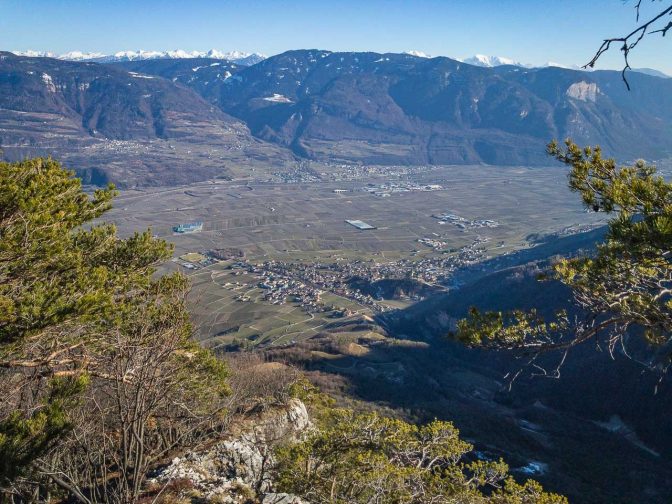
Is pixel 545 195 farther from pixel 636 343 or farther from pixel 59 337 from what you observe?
pixel 59 337

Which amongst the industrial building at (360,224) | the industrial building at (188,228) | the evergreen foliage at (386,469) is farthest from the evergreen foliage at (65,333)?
the industrial building at (360,224)

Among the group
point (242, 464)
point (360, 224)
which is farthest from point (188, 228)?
point (242, 464)

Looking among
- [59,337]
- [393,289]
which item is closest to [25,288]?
[59,337]

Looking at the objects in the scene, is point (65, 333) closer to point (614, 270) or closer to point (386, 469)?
point (386, 469)

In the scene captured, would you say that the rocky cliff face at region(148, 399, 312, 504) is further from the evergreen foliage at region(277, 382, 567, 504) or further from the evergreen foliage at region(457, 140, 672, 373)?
the evergreen foliage at region(457, 140, 672, 373)

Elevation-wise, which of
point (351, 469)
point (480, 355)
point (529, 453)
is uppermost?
point (351, 469)

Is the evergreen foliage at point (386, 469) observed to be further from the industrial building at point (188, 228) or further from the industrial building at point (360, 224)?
the industrial building at point (360, 224)

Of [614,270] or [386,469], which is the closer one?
[614,270]

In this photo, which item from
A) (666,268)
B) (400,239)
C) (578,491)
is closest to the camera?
(666,268)
